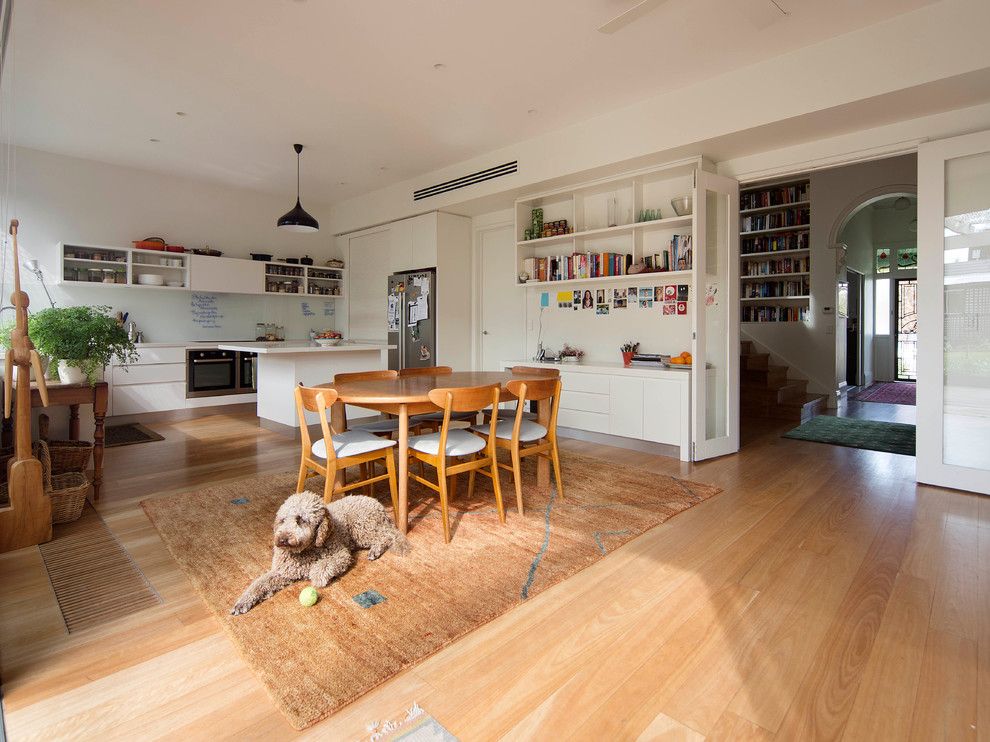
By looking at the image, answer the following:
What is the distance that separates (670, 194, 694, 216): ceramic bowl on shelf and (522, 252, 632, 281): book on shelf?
0.59 m

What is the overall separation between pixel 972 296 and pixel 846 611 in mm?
2569

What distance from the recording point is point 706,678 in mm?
1578

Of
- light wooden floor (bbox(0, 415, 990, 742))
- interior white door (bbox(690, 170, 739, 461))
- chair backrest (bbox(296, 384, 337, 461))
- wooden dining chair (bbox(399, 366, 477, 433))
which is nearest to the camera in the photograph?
light wooden floor (bbox(0, 415, 990, 742))

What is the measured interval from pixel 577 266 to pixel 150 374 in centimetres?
476

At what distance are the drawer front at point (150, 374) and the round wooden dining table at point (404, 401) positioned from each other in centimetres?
374

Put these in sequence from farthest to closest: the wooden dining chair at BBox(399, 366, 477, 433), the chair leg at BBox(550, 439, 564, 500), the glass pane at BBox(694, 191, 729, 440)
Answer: the glass pane at BBox(694, 191, 729, 440)
the wooden dining chair at BBox(399, 366, 477, 433)
the chair leg at BBox(550, 439, 564, 500)

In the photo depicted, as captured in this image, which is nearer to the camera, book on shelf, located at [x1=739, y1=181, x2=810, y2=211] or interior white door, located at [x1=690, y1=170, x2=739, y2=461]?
interior white door, located at [x1=690, y1=170, x2=739, y2=461]

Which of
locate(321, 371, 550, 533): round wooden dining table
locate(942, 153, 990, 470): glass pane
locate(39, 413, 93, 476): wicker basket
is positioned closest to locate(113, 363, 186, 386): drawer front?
locate(39, 413, 93, 476): wicker basket

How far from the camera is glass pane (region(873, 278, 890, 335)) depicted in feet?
A: 31.6

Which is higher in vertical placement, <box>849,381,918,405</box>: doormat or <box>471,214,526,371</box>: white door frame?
→ <box>471,214,526,371</box>: white door frame

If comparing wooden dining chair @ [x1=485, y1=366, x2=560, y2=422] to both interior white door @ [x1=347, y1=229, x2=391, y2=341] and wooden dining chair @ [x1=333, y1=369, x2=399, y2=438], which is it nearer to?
wooden dining chair @ [x1=333, y1=369, x2=399, y2=438]

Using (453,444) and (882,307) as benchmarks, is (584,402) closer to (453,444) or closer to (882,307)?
(453,444)

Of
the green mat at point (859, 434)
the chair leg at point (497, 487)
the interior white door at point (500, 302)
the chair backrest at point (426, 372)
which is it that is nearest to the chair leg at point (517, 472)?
the chair leg at point (497, 487)

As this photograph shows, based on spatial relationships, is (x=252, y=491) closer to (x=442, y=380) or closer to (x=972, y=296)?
(x=442, y=380)
